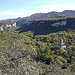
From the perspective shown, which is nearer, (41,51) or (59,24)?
(41,51)

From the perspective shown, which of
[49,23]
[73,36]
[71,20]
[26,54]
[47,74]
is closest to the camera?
[47,74]

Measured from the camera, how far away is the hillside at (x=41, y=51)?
50.4 feet

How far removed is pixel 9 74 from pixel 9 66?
2922 millimetres

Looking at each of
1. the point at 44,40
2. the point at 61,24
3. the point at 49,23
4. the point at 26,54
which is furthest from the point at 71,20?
the point at 26,54

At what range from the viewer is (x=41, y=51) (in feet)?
117

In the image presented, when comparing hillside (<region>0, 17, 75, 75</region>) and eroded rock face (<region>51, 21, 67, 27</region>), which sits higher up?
eroded rock face (<region>51, 21, 67, 27</region>)

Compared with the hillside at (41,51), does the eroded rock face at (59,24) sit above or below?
above

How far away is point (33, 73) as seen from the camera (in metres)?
14.2

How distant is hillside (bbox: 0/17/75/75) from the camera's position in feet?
50.4

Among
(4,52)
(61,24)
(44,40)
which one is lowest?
(44,40)

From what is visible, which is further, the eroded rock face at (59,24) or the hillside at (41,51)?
the eroded rock face at (59,24)

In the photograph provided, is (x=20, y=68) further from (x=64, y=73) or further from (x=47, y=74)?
(x=64, y=73)

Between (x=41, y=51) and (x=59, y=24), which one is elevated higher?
(x=59, y=24)

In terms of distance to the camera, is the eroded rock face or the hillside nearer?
the hillside
